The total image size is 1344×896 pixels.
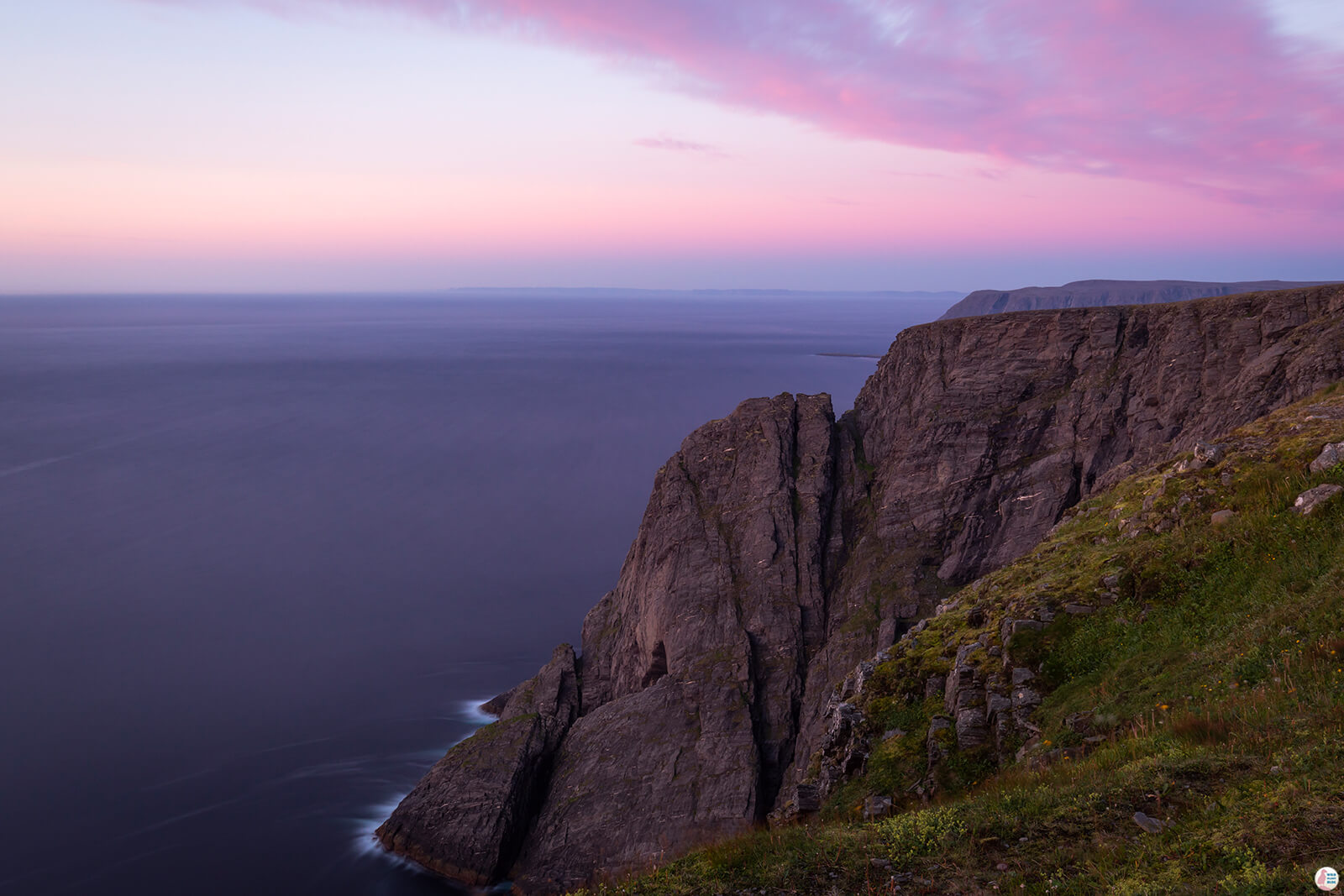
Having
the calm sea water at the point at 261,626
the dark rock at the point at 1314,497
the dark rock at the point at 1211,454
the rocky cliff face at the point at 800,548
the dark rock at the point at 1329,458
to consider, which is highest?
the dark rock at the point at 1329,458

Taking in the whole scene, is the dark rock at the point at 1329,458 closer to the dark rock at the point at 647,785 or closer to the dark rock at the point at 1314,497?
the dark rock at the point at 1314,497

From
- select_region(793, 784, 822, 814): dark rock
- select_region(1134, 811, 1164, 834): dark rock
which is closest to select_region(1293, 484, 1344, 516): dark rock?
select_region(1134, 811, 1164, 834): dark rock

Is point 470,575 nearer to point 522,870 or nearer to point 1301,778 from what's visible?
point 522,870

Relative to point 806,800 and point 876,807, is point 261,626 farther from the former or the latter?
point 876,807

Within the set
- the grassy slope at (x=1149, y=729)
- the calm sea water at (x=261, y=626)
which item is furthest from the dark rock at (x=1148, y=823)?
the calm sea water at (x=261, y=626)

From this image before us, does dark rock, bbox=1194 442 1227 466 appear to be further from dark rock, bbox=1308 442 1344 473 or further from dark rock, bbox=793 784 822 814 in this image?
dark rock, bbox=793 784 822 814

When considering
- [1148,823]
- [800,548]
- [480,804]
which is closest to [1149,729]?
[1148,823]

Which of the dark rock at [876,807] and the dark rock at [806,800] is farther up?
the dark rock at [876,807]

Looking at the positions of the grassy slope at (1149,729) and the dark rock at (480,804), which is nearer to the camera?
the grassy slope at (1149,729)

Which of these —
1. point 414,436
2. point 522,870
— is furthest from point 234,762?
point 414,436
